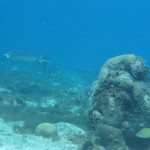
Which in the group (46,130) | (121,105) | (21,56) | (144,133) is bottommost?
(144,133)

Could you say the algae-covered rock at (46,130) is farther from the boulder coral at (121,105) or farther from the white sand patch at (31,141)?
the boulder coral at (121,105)

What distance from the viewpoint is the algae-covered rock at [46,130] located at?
11.8 meters

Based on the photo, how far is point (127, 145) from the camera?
442 inches

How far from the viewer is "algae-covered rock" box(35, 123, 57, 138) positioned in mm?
11797

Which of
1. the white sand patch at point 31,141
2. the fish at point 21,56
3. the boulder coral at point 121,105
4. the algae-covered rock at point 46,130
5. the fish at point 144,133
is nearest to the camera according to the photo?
the white sand patch at point 31,141

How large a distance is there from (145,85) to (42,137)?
13.8 ft

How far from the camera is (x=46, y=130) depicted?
38.8 ft

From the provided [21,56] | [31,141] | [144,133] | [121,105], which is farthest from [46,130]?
[21,56]

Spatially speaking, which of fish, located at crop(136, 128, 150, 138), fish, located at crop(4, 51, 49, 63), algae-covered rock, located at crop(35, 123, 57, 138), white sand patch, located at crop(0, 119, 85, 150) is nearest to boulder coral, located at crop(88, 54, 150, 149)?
fish, located at crop(136, 128, 150, 138)

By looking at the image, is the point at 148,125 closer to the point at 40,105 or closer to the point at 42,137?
the point at 42,137

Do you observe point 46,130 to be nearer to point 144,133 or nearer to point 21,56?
point 144,133

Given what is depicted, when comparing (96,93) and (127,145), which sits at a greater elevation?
(96,93)

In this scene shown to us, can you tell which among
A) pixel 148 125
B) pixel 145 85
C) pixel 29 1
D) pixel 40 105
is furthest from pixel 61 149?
pixel 29 1

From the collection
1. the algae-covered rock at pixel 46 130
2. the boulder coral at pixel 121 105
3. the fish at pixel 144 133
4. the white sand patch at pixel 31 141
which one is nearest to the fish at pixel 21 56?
the white sand patch at pixel 31 141
